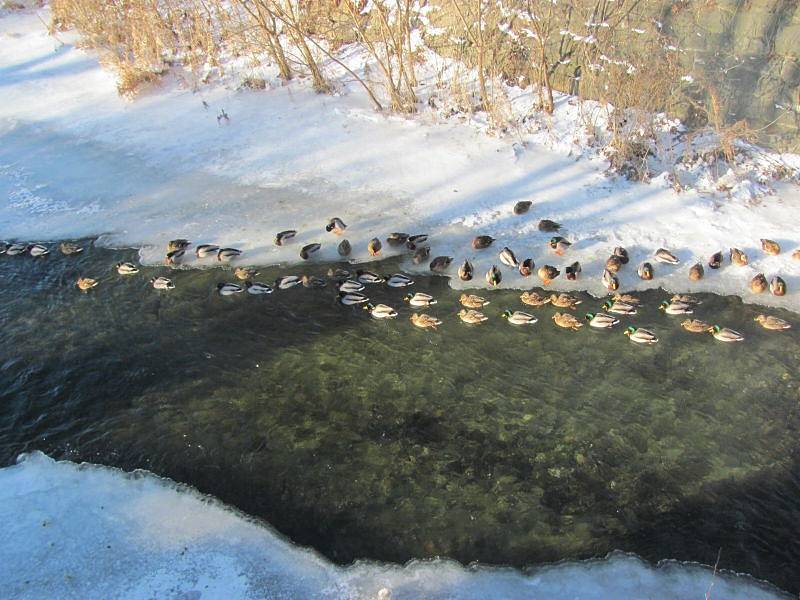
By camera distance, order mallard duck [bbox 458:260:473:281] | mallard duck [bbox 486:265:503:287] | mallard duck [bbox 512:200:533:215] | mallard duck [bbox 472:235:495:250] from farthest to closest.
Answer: mallard duck [bbox 512:200:533:215], mallard duck [bbox 472:235:495:250], mallard duck [bbox 458:260:473:281], mallard duck [bbox 486:265:503:287]

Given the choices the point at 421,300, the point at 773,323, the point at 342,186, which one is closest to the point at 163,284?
the point at 421,300

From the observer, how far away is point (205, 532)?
22.1 feet

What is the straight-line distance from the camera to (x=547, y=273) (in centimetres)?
1018

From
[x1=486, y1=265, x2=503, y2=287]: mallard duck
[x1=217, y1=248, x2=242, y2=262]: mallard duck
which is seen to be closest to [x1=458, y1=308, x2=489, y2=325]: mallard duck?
[x1=486, y1=265, x2=503, y2=287]: mallard duck

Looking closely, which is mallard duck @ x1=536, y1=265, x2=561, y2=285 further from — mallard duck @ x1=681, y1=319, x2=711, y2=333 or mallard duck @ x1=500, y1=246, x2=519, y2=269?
mallard duck @ x1=681, y1=319, x2=711, y2=333

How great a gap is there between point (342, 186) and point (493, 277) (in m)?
4.66

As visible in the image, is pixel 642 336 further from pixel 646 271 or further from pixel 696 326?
pixel 646 271

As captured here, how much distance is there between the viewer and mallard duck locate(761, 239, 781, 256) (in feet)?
34.6

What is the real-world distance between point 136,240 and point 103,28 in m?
11.6

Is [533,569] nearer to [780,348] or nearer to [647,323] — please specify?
[647,323]

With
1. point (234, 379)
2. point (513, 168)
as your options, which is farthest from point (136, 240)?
point (513, 168)

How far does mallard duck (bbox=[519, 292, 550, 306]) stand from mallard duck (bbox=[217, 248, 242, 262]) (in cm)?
527

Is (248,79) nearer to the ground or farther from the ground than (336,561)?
farther from the ground

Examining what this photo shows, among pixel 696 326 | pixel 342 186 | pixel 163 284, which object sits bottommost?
pixel 696 326
